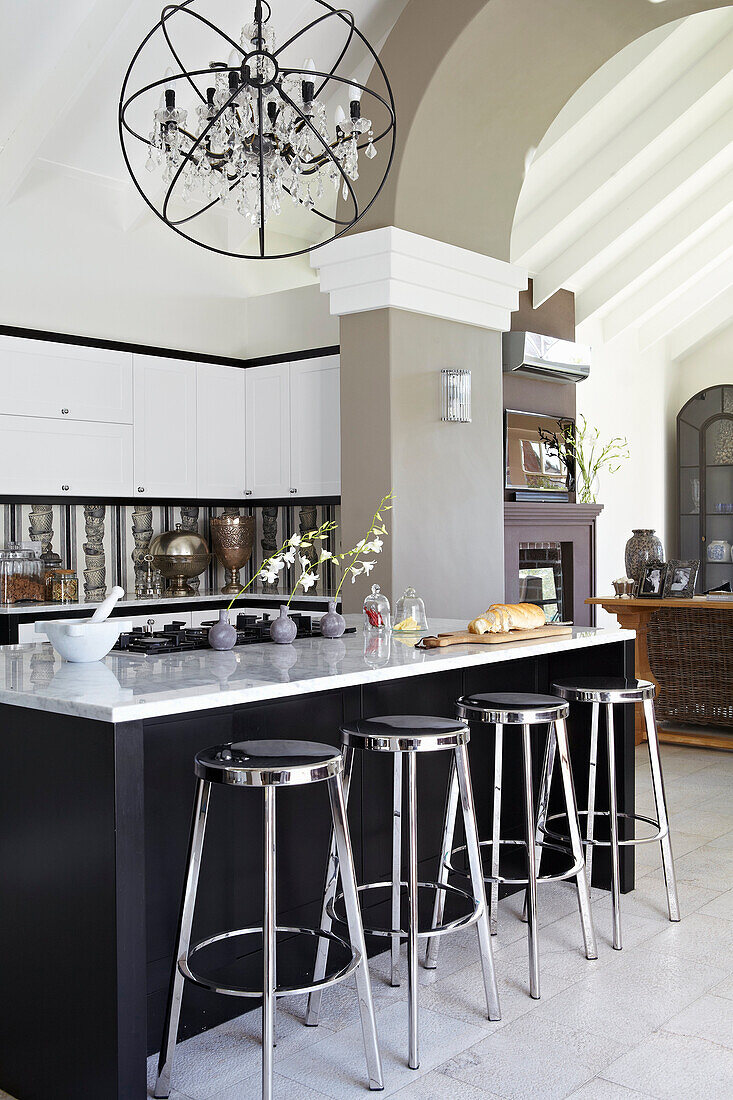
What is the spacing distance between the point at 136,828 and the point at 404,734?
0.73 m

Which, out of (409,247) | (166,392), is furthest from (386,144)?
(166,392)

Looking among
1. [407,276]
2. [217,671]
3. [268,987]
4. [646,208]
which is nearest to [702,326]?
[646,208]

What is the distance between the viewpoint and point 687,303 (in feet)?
30.5

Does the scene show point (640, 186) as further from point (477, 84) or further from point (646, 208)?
point (477, 84)

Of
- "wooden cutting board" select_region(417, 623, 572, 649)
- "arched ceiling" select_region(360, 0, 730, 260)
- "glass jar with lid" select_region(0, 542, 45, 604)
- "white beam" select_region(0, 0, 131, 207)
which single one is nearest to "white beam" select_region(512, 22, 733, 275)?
"arched ceiling" select_region(360, 0, 730, 260)

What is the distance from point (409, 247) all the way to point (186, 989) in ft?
11.4

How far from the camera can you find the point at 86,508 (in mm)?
6043

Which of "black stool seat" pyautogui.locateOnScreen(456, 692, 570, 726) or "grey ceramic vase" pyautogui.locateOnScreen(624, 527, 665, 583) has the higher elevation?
"grey ceramic vase" pyautogui.locateOnScreen(624, 527, 665, 583)

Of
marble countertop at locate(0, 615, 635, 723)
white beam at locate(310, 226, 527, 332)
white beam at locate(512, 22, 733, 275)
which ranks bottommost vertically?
marble countertop at locate(0, 615, 635, 723)

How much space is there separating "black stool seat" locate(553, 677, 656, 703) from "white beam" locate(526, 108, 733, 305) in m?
4.77

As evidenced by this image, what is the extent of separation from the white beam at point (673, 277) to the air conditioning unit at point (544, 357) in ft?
3.87

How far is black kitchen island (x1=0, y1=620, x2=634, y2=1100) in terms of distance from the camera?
2232 millimetres

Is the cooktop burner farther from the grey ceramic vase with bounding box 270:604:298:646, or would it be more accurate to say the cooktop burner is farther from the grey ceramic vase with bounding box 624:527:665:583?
the grey ceramic vase with bounding box 624:527:665:583

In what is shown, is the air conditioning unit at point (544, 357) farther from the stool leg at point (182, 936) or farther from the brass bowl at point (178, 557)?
the stool leg at point (182, 936)
